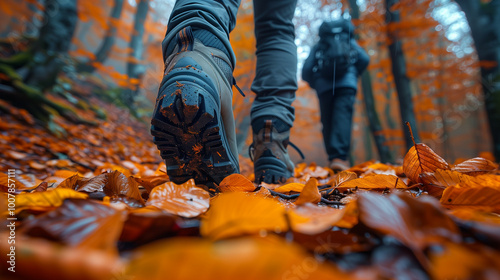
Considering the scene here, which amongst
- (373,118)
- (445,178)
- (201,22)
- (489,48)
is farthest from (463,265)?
(373,118)

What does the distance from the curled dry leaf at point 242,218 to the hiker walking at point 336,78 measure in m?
1.70

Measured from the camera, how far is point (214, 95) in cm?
79

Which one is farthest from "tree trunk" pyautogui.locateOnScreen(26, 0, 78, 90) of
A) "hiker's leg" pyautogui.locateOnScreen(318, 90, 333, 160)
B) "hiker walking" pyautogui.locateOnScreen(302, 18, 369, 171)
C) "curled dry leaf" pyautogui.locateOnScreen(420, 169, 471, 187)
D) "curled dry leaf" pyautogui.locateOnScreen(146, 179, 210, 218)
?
"curled dry leaf" pyautogui.locateOnScreen(420, 169, 471, 187)

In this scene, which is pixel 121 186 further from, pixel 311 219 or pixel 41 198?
pixel 311 219

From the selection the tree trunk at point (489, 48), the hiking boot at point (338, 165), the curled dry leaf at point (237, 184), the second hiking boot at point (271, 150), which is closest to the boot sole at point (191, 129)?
the curled dry leaf at point (237, 184)

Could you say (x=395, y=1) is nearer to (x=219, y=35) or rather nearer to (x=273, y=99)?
(x=273, y=99)

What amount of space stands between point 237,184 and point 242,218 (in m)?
0.43

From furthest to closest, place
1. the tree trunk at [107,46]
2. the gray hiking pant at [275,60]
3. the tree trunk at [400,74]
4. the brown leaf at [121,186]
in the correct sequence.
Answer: the tree trunk at [107,46] < the tree trunk at [400,74] < the gray hiking pant at [275,60] < the brown leaf at [121,186]

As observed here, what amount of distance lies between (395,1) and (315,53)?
2.29 metres

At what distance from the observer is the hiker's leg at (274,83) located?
1160mm

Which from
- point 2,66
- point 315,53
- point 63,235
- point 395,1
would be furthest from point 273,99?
point 395,1

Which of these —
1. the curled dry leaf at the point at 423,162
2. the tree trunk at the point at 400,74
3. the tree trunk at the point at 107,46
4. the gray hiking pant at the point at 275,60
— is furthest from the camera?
the tree trunk at the point at 107,46

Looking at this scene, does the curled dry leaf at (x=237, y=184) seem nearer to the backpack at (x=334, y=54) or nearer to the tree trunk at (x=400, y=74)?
the backpack at (x=334, y=54)

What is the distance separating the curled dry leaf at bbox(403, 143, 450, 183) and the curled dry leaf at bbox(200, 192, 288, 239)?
0.54m
